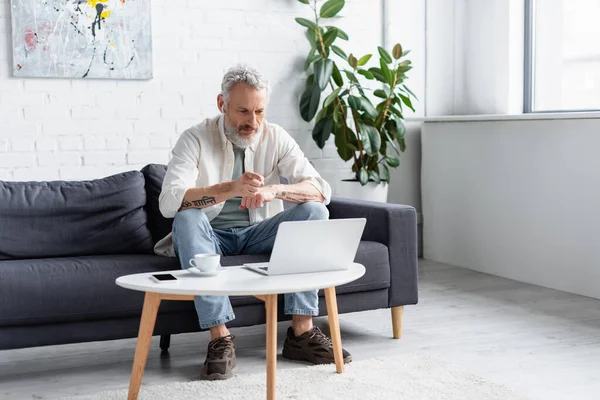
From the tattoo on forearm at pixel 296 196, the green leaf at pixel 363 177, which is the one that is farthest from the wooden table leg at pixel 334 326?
the green leaf at pixel 363 177

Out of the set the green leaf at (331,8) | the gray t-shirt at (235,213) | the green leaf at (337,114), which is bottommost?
the gray t-shirt at (235,213)

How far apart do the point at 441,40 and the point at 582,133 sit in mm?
1538

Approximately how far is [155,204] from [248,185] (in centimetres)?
75

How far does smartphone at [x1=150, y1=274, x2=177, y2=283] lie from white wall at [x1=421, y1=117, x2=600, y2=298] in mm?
2372

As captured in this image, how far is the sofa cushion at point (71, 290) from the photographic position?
2.62m

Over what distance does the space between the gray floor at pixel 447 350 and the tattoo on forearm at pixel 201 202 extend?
1.91ft

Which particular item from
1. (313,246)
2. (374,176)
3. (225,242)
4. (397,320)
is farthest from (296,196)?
(374,176)

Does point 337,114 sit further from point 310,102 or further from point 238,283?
point 238,283

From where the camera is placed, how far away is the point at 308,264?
239 cm

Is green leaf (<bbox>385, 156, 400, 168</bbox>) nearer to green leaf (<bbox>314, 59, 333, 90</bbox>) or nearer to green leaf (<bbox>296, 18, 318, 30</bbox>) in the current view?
green leaf (<bbox>314, 59, 333, 90</bbox>)

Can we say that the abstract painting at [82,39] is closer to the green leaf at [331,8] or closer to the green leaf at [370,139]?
the green leaf at [331,8]

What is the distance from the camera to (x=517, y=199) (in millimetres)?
4340

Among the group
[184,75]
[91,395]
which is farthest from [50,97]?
[91,395]

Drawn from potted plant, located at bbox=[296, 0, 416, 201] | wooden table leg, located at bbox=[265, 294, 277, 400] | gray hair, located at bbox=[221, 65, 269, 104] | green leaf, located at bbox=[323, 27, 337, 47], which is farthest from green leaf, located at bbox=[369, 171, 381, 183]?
wooden table leg, located at bbox=[265, 294, 277, 400]
